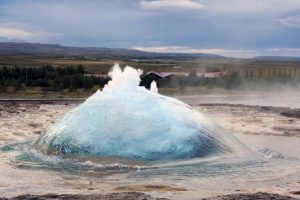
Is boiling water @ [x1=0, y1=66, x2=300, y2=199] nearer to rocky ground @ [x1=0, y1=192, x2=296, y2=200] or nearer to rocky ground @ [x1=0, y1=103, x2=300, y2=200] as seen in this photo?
rocky ground @ [x1=0, y1=192, x2=296, y2=200]

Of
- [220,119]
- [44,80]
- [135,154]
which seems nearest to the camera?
[135,154]

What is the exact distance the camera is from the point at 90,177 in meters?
8.17

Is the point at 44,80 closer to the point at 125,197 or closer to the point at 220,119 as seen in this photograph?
the point at 220,119

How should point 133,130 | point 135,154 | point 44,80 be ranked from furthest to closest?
point 44,80 → point 133,130 → point 135,154

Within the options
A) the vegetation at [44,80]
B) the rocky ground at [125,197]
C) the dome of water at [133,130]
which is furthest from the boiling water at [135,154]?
the vegetation at [44,80]

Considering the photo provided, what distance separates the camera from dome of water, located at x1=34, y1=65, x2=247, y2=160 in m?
9.27

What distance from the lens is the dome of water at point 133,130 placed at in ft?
30.4

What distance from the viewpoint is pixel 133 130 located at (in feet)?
30.9

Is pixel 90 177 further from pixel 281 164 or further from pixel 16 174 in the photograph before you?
pixel 281 164

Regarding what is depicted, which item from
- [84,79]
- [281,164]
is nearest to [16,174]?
[281,164]

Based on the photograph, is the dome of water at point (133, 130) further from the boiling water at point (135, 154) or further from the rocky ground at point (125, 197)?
the rocky ground at point (125, 197)

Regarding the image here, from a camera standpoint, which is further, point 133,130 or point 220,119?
point 220,119

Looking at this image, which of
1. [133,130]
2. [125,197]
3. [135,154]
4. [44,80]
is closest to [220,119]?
[133,130]

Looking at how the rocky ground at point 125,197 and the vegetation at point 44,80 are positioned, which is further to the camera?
the vegetation at point 44,80
